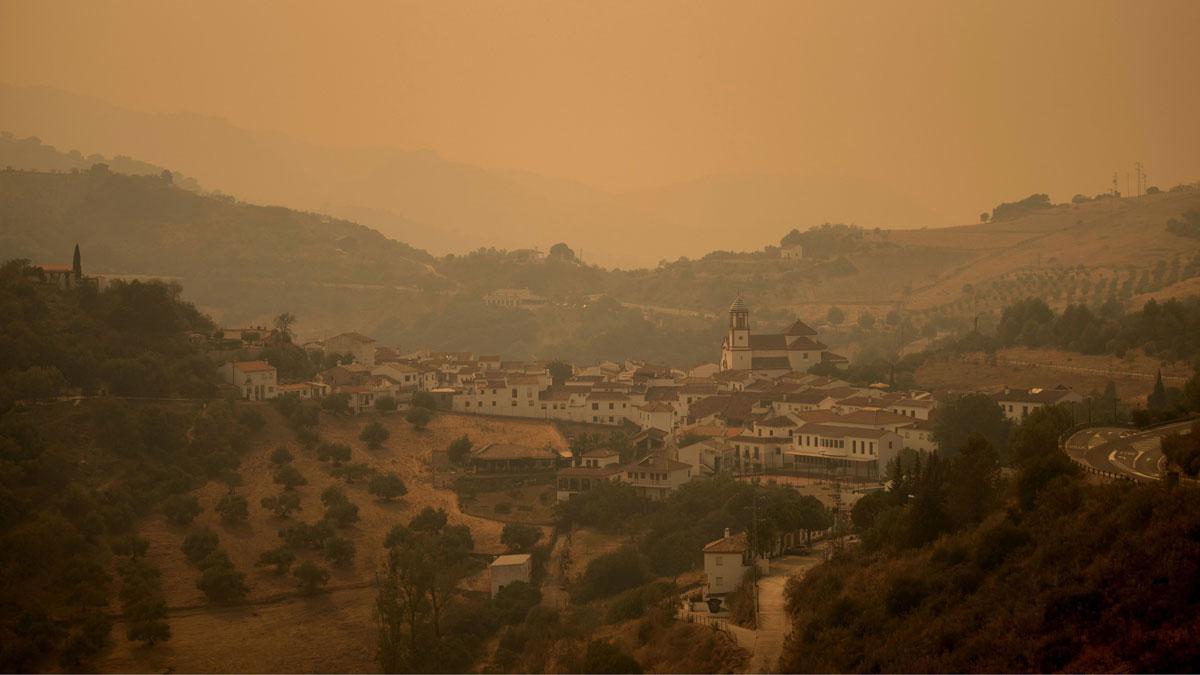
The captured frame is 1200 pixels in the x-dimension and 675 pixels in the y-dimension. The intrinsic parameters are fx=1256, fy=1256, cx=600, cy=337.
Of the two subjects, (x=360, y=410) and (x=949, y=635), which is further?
(x=360, y=410)

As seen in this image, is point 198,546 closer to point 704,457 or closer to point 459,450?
point 459,450

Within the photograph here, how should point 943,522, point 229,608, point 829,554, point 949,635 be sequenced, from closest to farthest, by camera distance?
point 949,635 < point 943,522 < point 829,554 < point 229,608

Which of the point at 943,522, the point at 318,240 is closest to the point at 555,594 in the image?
the point at 943,522

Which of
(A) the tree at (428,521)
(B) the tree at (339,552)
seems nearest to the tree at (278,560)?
(B) the tree at (339,552)

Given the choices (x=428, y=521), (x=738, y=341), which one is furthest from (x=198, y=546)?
(x=738, y=341)

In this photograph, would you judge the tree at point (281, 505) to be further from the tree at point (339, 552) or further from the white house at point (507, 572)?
the white house at point (507, 572)

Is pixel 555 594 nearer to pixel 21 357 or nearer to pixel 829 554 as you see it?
pixel 829 554

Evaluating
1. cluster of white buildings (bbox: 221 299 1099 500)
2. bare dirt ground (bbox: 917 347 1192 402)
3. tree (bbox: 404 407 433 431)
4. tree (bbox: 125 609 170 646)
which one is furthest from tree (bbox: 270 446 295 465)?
bare dirt ground (bbox: 917 347 1192 402)

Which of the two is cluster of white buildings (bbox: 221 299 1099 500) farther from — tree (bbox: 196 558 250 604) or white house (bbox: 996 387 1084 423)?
tree (bbox: 196 558 250 604)
